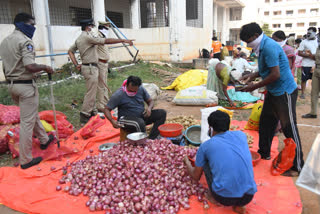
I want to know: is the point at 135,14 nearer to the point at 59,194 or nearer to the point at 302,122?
the point at 302,122

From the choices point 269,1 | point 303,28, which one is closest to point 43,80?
point 303,28

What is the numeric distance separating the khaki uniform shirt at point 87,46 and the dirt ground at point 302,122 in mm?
2068

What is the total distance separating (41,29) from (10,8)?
2026 millimetres

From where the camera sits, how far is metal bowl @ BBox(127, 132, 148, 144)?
10.5 ft

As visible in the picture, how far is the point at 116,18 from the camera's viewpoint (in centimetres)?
1291

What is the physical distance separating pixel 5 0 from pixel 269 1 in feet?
152

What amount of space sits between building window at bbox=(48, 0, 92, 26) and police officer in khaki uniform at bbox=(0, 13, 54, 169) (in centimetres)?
742

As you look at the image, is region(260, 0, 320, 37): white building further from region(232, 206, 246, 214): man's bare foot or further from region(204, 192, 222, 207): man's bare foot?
region(232, 206, 246, 214): man's bare foot

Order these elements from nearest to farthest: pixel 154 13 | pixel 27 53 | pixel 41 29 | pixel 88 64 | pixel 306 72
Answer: pixel 27 53 → pixel 88 64 → pixel 306 72 → pixel 41 29 → pixel 154 13

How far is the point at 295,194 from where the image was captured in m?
2.49

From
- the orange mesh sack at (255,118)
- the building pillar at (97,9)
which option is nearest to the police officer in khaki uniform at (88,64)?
the orange mesh sack at (255,118)

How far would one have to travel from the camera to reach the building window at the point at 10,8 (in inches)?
327

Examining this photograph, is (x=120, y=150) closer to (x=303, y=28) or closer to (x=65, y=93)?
(x=65, y=93)

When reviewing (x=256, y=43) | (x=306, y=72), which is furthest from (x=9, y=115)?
(x=306, y=72)
